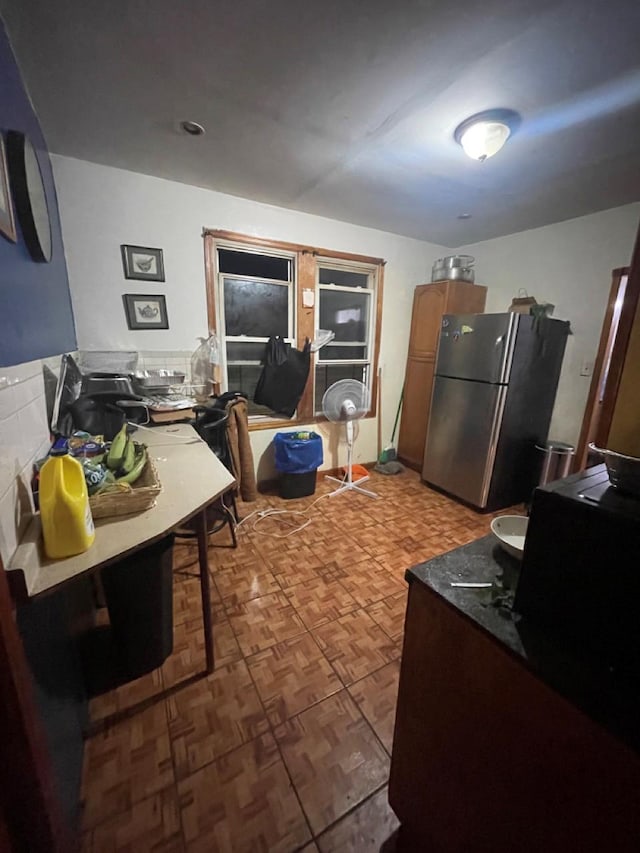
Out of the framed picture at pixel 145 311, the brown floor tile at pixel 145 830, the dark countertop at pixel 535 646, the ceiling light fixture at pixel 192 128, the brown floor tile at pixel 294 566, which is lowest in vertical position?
the brown floor tile at pixel 145 830

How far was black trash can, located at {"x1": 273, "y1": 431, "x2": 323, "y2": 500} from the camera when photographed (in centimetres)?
280

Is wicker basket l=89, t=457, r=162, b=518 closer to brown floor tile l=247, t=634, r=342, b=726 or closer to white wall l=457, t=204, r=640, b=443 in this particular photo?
brown floor tile l=247, t=634, r=342, b=726

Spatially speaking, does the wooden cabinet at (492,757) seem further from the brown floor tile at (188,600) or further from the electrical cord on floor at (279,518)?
the electrical cord on floor at (279,518)

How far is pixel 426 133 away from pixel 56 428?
2200 mm

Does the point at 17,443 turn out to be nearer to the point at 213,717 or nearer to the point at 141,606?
the point at 141,606

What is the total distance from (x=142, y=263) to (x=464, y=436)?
2.78 meters

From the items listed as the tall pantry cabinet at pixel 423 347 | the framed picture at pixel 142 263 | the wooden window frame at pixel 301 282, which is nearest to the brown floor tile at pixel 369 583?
the wooden window frame at pixel 301 282

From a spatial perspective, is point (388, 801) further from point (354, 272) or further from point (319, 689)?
point (354, 272)

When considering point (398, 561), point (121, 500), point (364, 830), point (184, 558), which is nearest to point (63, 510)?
point (121, 500)

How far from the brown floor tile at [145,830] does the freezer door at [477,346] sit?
111 inches

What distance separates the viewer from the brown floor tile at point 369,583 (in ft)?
5.97

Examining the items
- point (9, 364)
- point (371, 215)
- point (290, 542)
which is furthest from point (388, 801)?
point (371, 215)

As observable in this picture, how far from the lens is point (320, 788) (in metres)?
1.04

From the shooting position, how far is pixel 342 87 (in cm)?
136
